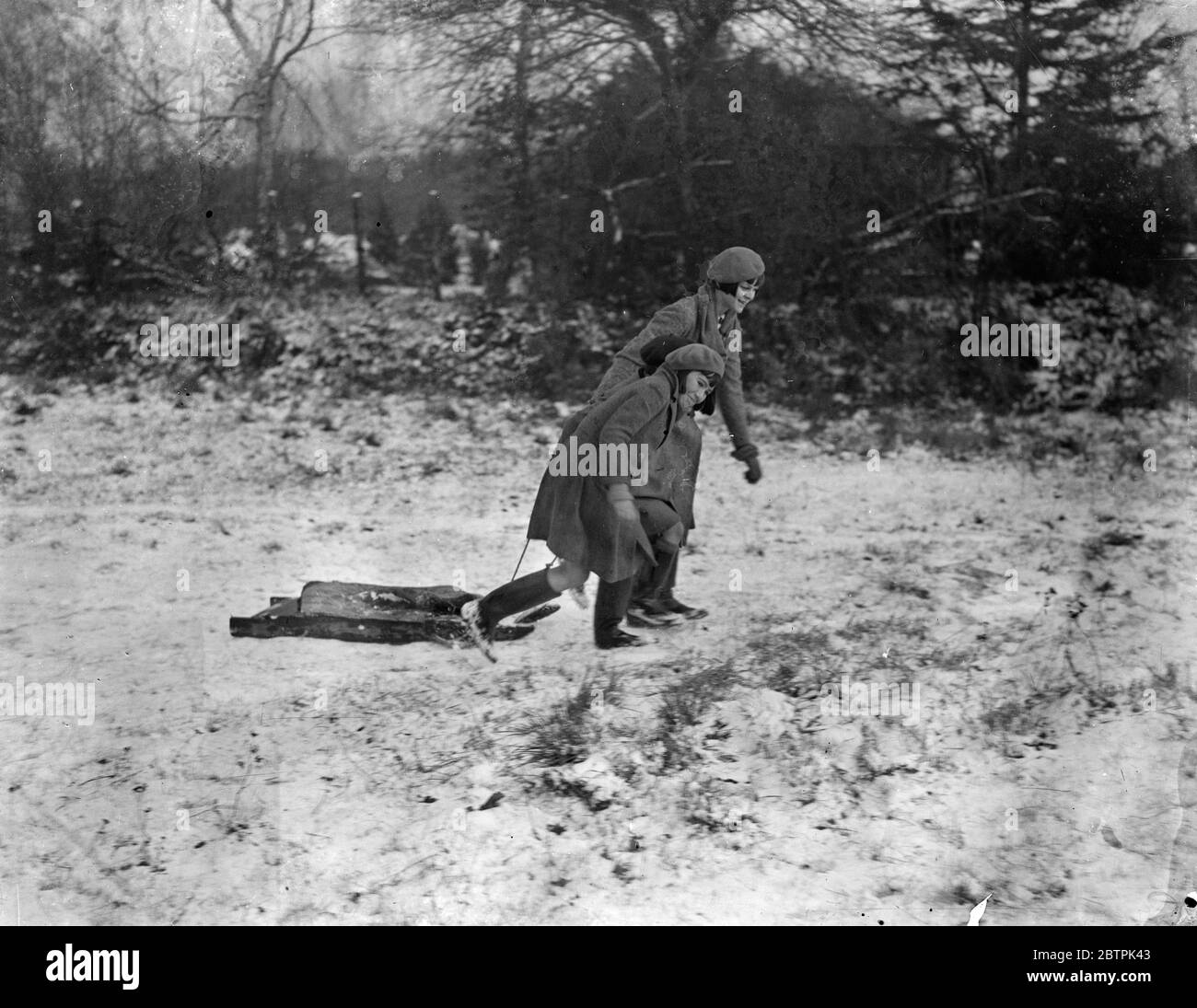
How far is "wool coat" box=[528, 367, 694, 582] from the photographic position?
4.40 m

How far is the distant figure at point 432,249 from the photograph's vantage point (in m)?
6.61

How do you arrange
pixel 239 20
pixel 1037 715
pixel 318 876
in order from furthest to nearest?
pixel 239 20, pixel 1037 715, pixel 318 876

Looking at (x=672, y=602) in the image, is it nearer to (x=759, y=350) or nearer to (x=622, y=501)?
(x=622, y=501)

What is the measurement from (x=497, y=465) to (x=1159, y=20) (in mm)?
4300

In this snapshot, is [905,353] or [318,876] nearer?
[318,876]

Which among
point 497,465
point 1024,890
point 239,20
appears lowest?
point 1024,890

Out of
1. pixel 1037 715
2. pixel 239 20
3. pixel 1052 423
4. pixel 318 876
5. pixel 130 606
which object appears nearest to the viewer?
pixel 318 876

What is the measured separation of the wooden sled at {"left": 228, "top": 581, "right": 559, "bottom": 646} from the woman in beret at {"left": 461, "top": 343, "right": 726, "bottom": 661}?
0.17 meters

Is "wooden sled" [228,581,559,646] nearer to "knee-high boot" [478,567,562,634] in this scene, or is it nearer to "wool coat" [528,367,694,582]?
"knee-high boot" [478,567,562,634]

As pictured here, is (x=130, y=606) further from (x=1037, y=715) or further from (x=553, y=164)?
(x=1037, y=715)

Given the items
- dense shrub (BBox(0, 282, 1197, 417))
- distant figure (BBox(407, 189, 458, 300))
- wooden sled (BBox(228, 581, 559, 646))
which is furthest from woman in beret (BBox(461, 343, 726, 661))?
distant figure (BBox(407, 189, 458, 300))

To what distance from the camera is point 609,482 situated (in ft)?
14.5

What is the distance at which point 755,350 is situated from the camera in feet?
21.8

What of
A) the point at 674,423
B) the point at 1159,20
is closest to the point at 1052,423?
the point at 1159,20
